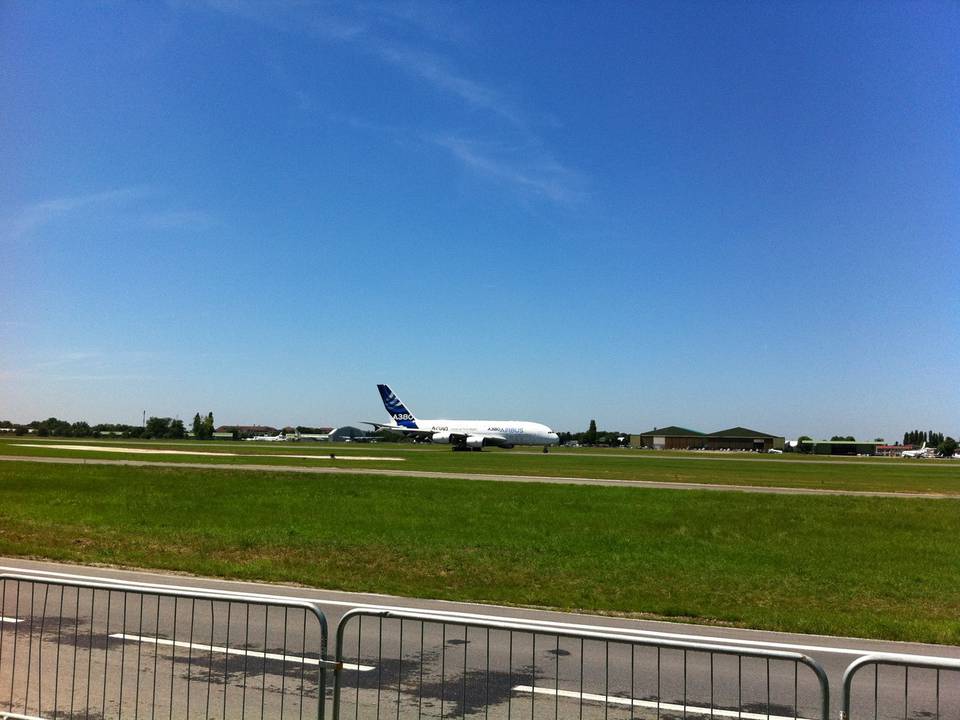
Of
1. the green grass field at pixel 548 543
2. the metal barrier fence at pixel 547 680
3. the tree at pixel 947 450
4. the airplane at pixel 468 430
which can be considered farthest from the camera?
the tree at pixel 947 450

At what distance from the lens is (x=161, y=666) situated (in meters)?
7.94

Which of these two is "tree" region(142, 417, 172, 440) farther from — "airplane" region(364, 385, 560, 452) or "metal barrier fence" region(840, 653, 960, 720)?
"metal barrier fence" region(840, 653, 960, 720)

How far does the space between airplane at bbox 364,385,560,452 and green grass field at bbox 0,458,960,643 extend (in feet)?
196

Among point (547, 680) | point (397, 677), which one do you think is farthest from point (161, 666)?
point (547, 680)

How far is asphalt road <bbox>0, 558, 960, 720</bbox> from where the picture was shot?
6781 millimetres

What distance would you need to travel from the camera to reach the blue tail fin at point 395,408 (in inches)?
4279

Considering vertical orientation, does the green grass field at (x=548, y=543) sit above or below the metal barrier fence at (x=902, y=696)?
below

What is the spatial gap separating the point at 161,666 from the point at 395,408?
101m

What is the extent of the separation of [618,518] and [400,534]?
6.80 metres

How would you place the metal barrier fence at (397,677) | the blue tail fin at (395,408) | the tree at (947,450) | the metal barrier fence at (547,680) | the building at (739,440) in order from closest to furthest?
the metal barrier fence at (547,680), the metal barrier fence at (397,677), the blue tail fin at (395,408), the tree at (947,450), the building at (739,440)

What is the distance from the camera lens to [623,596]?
13531mm

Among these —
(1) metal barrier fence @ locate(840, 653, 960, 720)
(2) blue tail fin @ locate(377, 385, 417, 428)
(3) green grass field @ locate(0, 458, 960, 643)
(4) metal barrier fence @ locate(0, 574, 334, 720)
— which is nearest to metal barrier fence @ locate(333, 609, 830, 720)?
(1) metal barrier fence @ locate(840, 653, 960, 720)

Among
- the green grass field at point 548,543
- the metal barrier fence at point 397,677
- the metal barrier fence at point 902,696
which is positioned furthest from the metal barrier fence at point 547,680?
the green grass field at point 548,543

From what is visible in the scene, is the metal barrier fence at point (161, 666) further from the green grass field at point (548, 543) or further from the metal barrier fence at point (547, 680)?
the green grass field at point (548, 543)
